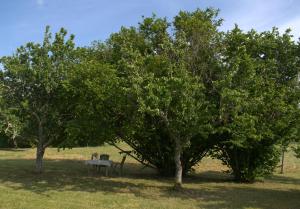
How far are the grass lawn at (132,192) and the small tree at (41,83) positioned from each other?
8.45ft

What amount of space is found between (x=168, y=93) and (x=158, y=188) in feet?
15.2

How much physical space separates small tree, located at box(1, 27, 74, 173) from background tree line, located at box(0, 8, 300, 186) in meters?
0.05

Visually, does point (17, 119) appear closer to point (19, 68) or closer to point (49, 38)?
point (19, 68)

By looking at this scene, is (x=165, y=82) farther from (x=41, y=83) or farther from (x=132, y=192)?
(x=41, y=83)

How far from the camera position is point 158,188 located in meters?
18.4

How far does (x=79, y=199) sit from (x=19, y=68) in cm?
828

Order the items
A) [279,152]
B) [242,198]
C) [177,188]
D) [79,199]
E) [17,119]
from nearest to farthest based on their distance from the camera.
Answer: [79,199]
[242,198]
[177,188]
[17,119]
[279,152]

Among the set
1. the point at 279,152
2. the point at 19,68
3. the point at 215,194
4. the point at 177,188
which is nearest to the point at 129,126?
the point at 177,188

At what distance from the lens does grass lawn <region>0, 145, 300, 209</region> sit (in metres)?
14.3

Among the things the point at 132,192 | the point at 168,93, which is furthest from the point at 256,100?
the point at 132,192

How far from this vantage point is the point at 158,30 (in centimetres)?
2044

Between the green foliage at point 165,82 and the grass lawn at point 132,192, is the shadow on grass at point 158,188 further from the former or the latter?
the green foliage at point 165,82

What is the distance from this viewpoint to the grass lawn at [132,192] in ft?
47.0

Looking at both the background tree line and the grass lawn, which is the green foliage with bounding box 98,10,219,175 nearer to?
the background tree line
